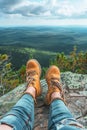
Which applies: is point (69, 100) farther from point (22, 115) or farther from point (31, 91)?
point (22, 115)

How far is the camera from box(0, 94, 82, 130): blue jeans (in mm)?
2947

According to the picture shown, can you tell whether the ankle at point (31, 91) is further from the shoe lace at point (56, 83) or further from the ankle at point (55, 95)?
the shoe lace at point (56, 83)

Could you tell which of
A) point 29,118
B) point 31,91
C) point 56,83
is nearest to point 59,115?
point 29,118

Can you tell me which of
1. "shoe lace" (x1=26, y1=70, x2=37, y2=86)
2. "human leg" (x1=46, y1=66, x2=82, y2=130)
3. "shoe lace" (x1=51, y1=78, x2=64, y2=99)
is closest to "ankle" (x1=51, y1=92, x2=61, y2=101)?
"human leg" (x1=46, y1=66, x2=82, y2=130)

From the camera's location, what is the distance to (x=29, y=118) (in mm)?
3463

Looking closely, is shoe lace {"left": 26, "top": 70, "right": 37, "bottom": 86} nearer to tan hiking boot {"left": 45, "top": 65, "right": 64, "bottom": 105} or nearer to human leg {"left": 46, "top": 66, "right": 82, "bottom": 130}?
tan hiking boot {"left": 45, "top": 65, "right": 64, "bottom": 105}

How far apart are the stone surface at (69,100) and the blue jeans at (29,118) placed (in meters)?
0.95

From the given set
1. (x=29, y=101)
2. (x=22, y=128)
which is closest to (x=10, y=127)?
(x=22, y=128)

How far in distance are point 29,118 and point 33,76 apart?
2.06 meters

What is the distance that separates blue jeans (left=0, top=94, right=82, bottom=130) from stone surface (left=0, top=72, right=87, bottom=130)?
0.95 m

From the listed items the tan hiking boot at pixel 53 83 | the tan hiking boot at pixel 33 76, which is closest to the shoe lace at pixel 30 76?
the tan hiking boot at pixel 33 76

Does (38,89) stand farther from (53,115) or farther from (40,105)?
(53,115)

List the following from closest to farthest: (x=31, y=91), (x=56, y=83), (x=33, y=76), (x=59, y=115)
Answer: (x=59, y=115) < (x=31, y=91) < (x=56, y=83) < (x=33, y=76)

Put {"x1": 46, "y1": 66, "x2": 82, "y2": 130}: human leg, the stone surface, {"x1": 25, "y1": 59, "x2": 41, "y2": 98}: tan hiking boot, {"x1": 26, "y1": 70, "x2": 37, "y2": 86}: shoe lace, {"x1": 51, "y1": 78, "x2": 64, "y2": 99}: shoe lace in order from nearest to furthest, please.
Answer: {"x1": 46, "y1": 66, "x2": 82, "y2": 130}: human leg
the stone surface
{"x1": 51, "y1": 78, "x2": 64, "y2": 99}: shoe lace
{"x1": 25, "y1": 59, "x2": 41, "y2": 98}: tan hiking boot
{"x1": 26, "y1": 70, "x2": 37, "y2": 86}: shoe lace
